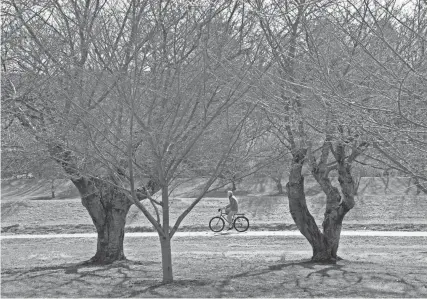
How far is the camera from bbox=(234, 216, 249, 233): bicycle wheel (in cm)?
1895

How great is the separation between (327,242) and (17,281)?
5.38m

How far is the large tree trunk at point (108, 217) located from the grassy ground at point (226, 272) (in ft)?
1.36

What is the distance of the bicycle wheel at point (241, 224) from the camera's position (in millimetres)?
18953

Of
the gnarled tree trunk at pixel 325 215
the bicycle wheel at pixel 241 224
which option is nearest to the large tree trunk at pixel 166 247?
the gnarled tree trunk at pixel 325 215

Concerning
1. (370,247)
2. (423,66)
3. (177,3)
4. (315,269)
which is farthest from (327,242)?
(423,66)

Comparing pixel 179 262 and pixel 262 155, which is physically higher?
pixel 262 155

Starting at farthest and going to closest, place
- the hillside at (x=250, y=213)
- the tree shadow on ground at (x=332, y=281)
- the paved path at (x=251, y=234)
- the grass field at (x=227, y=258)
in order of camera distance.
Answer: the hillside at (x=250, y=213) → the paved path at (x=251, y=234) → the grass field at (x=227, y=258) → the tree shadow on ground at (x=332, y=281)

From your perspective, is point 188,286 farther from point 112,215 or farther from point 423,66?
point 423,66

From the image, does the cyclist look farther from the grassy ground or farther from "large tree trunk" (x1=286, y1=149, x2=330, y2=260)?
"large tree trunk" (x1=286, y1=149, x2=330, y2=260)

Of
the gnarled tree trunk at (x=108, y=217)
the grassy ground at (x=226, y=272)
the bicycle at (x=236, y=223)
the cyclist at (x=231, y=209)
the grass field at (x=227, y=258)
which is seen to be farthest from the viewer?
the bicycle at (x=236, y=223)

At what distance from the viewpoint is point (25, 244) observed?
16859 mm

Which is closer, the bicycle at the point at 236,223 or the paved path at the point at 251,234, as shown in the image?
the paved path at the point at 251,234

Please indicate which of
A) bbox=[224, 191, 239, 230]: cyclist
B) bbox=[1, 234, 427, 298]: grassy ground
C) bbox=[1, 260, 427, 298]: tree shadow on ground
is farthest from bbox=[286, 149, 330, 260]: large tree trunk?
bbox=[224, 191, 239, 230]: cyclist

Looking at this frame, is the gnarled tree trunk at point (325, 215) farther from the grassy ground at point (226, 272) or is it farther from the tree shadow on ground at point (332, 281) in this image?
the tree shadow on ground at point (332, 281)
